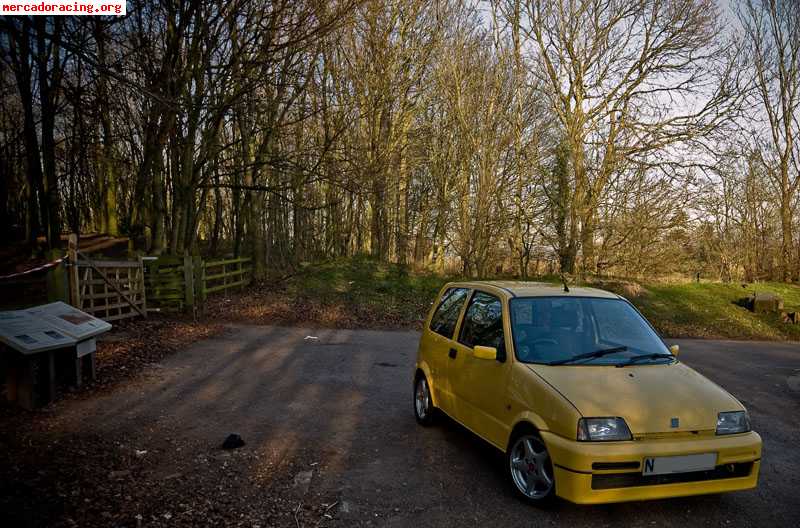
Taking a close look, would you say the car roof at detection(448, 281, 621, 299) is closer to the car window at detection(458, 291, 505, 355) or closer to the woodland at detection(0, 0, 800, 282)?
the car window at detection(458, 291, 505, 355)

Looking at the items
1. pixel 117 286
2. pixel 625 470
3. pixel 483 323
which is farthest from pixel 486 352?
pixel 117 286

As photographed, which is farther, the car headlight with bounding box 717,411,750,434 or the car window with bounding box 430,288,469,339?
the car window with bounding box 430,288,469,339

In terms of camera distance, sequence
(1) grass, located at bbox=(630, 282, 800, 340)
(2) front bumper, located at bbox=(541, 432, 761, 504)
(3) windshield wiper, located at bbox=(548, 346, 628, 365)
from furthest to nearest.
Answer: (1) grass, located at bbox=(630, 282, 800, 340) < (3) windshield wiper, located at bbox=(548, 346, 628, 365) < (2) front bumper, located at bbox=(541, 432, 761, 504)

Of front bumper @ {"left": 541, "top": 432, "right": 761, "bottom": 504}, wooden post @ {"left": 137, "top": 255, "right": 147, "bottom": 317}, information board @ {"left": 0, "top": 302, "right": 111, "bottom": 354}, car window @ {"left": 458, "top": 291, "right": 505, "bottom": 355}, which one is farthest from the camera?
wooden post @ {"left": 137, "top": 255, "right": 147, "bottom": 317}

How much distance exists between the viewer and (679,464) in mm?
4180

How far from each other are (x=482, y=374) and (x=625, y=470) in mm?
1597

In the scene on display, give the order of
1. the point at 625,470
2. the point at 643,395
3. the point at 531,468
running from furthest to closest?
the point at 531,468 → the point at 643,395 → the point at 625,470

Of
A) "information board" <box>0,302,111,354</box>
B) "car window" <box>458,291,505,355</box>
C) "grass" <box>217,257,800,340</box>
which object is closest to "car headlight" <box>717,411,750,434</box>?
"car window" <box>458,291,505,355</box>

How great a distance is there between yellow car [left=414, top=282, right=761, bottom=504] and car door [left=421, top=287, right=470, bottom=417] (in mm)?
41

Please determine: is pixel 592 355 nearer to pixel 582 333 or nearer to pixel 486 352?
pixel 582 333

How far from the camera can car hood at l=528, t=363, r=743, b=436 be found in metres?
4.28

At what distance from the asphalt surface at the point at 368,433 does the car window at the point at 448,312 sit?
1123 millimetres

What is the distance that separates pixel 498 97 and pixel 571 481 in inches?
723

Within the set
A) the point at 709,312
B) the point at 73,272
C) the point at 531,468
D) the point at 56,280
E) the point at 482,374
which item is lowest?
the point at 709,312
